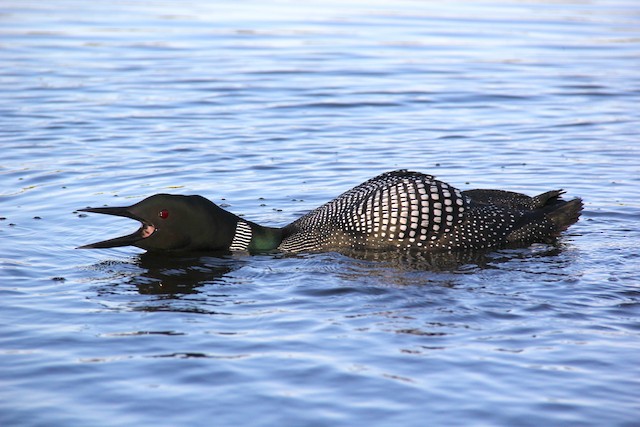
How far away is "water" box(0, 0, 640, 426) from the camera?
4.43m

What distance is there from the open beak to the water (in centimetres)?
13

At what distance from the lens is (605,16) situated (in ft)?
60.8

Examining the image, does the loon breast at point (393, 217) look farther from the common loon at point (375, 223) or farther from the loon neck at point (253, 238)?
the loon neck at point (253, 238)

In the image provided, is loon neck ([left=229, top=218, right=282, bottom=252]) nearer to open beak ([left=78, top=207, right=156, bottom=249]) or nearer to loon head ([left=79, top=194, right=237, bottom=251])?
loon head ([left=79, top=194, right=237, bottom=251])

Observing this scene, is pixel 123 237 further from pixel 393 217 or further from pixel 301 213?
pixel 393 217

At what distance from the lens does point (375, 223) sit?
6598mm

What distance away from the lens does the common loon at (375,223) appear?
6.56 m

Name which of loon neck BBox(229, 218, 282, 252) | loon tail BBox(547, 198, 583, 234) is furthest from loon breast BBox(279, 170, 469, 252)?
loon tail BBox(547, 198, 583, 234)

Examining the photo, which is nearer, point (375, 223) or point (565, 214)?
point (375, 223)

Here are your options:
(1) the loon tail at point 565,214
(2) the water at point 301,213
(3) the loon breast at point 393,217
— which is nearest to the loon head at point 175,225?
(2) the water at point 301,213

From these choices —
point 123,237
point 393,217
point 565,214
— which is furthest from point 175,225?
point 565,214

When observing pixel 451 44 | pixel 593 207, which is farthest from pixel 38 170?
pixel 451 44

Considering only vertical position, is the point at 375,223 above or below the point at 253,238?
above

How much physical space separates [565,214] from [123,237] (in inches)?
116
